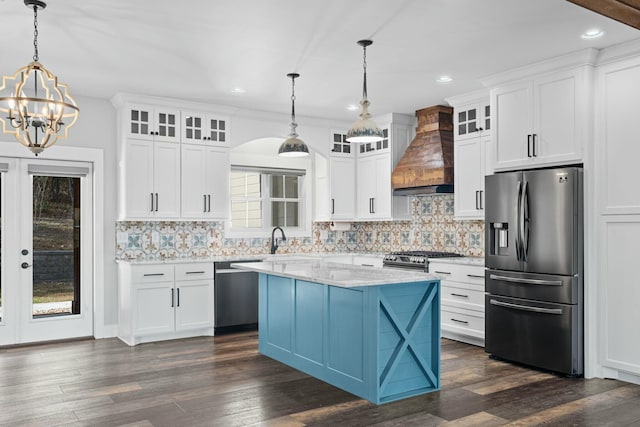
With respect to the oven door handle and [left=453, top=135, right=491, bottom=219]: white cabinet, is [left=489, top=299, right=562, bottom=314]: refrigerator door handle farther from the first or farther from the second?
[left=453, top=135, right=491, bottom=219]: white cabinet

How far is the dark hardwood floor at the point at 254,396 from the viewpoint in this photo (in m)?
3.46

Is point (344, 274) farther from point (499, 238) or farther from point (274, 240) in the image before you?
point (274, 240)

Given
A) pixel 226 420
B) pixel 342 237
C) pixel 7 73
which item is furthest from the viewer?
pixel 342 237

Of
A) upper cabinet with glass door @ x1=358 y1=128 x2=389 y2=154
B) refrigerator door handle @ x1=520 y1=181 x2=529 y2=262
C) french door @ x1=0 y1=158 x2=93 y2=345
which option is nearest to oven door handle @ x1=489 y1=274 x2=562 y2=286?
refrigerator door handle @ x1=520 y1=181 x2=529 y2=262

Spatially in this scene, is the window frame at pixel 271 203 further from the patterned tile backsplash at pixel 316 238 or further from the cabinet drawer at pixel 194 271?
the cabinet drawer at pixel 194 271

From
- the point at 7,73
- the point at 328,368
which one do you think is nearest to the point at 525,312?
the point at 328,368

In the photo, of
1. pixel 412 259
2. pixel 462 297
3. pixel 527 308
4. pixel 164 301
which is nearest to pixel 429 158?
Result: pixel 412 259

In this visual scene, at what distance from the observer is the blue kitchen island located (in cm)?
375

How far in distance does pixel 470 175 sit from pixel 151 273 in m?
3.65

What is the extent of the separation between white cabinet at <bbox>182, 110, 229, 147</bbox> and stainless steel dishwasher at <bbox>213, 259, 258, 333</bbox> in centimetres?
146

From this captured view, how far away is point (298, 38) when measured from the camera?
4.11 m

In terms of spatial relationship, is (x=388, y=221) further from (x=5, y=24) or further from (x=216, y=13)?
(x=5, y=24)

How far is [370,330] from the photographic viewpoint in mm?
3740

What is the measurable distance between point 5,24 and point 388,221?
5.07m
